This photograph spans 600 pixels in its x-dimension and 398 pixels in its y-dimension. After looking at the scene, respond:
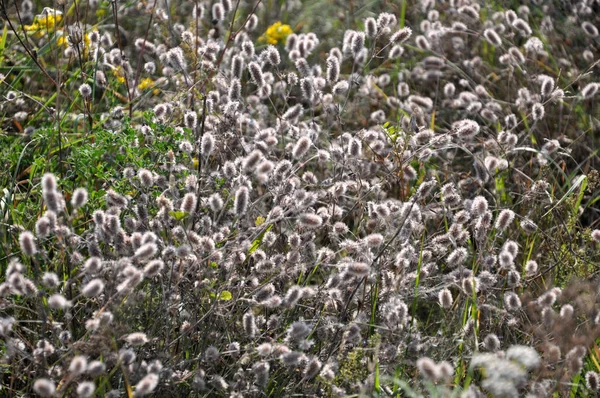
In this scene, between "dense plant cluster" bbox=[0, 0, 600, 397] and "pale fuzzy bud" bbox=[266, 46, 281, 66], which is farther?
"pale fuzzy bud" bbox=[266, 46, 281, 66]

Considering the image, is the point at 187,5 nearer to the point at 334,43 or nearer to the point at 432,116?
the point at 334,43

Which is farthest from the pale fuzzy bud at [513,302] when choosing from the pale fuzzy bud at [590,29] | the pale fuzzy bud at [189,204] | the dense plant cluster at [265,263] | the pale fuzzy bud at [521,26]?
the pale fuzzy bud at [590,29]

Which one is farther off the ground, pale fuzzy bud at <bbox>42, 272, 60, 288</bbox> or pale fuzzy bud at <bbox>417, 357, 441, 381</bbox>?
pale fuzzy bud at <bbox>42, 272, 60, 288</bbox>

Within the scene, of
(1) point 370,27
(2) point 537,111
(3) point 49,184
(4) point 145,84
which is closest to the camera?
(3) point 49,184

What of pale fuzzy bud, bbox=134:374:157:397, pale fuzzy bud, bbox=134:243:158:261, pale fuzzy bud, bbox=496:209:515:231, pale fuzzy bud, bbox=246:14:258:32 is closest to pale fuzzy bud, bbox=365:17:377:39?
pale fuzzy bud, bbox=246:14:258:32

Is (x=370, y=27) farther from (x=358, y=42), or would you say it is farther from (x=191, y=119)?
(x=191, y=119)

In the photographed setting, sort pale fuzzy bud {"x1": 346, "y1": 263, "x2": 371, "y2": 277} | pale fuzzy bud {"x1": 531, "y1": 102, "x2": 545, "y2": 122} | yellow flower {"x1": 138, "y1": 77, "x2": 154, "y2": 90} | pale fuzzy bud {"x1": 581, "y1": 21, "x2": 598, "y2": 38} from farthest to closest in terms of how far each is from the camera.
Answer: pale fuzzy bud {"x1": 581, "y1": 21, "x2": 598, "y2": 38} → yellow flower {"x1": 138, "y1": 77, "x2": 154, "y2": 90} → pale fuzzy bud {"x1": 531, "y1": 102, "x2": 545, "y2": 122} → pale fuzzy bud {"x1": 346, "y1": 263, "x2": 371, "y2": 277}

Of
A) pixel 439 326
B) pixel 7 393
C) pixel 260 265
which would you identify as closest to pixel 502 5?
pixel 439 326

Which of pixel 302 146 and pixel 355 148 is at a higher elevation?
pixel 302 146

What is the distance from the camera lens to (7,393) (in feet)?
8.07

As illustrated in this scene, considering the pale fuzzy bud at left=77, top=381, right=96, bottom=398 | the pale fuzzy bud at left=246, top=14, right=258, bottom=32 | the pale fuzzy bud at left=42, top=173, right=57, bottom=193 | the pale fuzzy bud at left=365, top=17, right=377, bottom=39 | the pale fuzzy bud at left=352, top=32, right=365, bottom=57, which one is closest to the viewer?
the pale fuzzy bud at left=77, top=381, right=96, bottom=398

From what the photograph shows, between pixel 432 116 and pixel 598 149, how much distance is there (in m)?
0.85

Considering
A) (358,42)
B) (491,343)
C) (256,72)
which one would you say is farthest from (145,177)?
(491,343)

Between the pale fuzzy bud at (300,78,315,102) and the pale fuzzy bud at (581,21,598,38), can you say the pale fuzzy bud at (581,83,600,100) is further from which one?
the pale fuzzy bud at (300,78,315,102)
